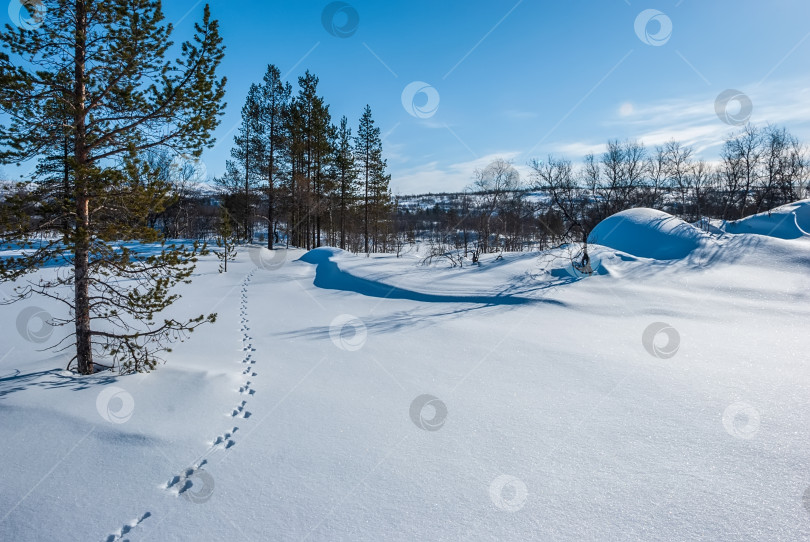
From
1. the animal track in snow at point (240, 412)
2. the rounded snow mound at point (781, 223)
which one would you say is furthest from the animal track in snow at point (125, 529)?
the rounded snow mound at point (781, 223)

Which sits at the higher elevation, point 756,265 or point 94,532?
point 756,265

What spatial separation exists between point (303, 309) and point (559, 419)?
642 centimetres

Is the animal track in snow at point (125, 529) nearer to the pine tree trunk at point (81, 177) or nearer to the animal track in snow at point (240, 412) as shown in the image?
the animal track in snow at point (240, 412)

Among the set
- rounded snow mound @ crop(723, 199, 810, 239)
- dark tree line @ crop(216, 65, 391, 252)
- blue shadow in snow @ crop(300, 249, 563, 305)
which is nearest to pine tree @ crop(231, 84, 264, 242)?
dark tree line @ crop(216, 65, 391, 252)

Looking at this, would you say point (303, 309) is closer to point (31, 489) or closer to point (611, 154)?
point (31, 489)

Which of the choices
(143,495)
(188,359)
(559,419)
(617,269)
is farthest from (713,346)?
(188,359)

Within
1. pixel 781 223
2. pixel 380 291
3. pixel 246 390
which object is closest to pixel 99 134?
pixel 246 390

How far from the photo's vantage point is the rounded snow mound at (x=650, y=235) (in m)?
12.6

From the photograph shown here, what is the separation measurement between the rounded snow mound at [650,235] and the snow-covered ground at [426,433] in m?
6.07

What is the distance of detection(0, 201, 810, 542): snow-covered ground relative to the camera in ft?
7.50

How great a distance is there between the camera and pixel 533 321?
7.22 m

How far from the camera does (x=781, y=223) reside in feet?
Answer: 46.9

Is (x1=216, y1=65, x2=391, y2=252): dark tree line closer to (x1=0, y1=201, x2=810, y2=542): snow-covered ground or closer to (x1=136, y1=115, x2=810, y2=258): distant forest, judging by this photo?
(x1=136, y1=115, x2=810, y2=258): distant forest

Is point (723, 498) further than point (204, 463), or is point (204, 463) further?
point (204, 463)
